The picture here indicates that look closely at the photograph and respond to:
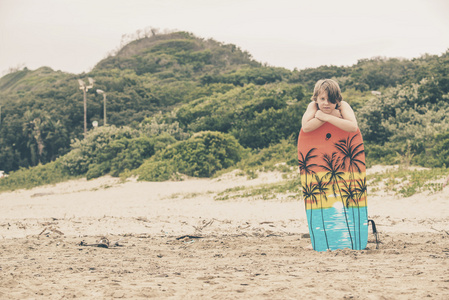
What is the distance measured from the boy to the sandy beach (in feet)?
4.73

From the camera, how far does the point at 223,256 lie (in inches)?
225

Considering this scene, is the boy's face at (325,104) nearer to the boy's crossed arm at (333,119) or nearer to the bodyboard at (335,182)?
the boy's crossed arm at (333,119)

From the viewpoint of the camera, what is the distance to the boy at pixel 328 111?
5.18m

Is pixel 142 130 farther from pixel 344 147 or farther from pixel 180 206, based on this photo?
pixel 344 147

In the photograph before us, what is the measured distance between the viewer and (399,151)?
16.4 meters

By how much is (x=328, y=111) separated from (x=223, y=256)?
2109 millimetres

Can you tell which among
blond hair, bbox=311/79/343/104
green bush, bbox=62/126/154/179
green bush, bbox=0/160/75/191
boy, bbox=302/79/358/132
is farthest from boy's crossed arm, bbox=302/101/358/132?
green bush, bbox=0/160/75/191

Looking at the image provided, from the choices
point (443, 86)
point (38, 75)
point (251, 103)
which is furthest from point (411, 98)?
point (38, 75)

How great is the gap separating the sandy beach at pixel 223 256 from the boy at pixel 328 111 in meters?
1.44

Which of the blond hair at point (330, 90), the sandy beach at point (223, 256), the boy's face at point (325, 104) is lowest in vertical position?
the sandy beach at point (223, 256)

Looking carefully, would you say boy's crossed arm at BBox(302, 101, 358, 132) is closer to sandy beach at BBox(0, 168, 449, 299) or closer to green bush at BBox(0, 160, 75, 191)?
sandy beach at BBox(0, 168, 449, 299)

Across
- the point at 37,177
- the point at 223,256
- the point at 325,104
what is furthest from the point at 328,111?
the point at 37,177

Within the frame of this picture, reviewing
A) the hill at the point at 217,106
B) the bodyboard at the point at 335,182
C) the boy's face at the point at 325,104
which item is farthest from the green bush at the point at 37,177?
the boy's face at the point at 325,104

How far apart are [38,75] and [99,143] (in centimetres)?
5450
